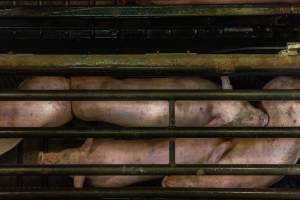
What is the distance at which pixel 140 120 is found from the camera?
133 centimetres

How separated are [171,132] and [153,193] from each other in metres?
0.16

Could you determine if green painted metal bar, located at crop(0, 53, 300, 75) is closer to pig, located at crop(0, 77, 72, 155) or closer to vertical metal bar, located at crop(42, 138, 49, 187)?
pig, located at crop(0, 77, 72, 155)

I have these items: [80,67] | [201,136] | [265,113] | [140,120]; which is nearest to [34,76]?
[80,67]

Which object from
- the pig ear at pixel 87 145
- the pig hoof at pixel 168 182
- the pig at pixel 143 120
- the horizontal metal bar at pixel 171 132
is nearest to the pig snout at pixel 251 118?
the pig at pixel 143 120

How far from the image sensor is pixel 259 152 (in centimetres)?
131

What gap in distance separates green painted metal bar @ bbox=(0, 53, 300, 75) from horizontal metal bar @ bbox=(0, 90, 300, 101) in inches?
2.1

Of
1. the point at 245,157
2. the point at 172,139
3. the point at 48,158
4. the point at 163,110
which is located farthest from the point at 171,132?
the point at 48,158

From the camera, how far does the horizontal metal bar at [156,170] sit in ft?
3.91

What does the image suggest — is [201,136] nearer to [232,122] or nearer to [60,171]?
[232,122]

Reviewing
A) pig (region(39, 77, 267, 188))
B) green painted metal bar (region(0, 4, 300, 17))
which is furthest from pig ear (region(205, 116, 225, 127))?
green painted metal bar (region(0, 4, 300, 17))

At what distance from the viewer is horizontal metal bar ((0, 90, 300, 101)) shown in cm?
119

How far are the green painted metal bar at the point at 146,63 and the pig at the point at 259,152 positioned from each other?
17 cm

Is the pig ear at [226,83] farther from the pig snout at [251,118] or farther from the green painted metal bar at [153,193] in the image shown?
the green painted metal bar at [153,193]

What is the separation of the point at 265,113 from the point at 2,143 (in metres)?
0.75
